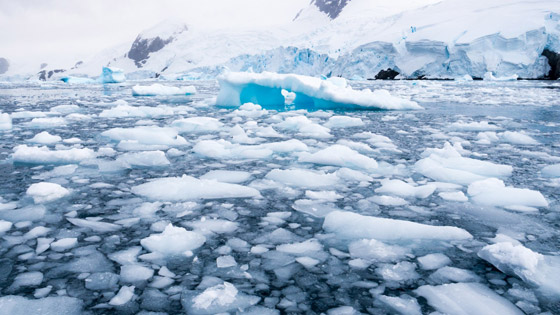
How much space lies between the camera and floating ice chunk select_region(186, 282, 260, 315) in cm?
125

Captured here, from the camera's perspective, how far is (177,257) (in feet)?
5.29

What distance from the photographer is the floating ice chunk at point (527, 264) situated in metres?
1.40

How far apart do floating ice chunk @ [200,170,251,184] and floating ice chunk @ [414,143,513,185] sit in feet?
4.36

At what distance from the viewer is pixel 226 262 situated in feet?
5.13

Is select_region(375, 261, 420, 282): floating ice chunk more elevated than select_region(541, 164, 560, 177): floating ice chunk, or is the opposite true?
select_region(541, 164, 560, 177): floating ice chunk

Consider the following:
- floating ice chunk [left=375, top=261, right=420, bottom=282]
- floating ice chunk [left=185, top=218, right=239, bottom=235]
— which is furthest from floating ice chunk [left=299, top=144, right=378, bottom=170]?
floating ice chunk [left=375, top=261, right=420, bottom=282]

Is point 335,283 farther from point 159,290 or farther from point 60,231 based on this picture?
point 60,231

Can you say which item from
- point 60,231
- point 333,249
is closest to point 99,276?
point 60,231

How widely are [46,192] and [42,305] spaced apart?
1.29 m

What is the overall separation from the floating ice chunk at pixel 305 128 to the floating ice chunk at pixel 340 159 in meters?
1.35

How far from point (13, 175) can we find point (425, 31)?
114 ft

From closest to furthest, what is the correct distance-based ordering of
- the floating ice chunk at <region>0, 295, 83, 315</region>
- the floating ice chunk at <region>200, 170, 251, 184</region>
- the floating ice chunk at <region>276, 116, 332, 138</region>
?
the floating ice chunk at <region>0, 295, 83, 315</region> → the floating ice chunk at <region>200, 170, 251, 184</region> → the floating ice chunk at <region>276, 116, 332, 138</region>

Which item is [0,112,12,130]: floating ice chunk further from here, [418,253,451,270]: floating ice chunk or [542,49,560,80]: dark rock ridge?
[542,49,560,80]: dark rock ridge

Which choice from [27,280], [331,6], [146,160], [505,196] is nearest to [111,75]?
[146,160]
